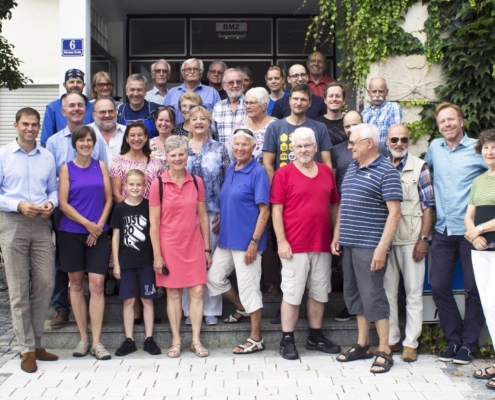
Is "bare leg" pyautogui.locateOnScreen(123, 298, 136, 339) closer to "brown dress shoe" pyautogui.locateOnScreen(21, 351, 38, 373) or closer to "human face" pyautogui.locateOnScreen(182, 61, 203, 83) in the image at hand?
"brown dress shoe" pyautogui.locateOnScreen(21, 351, 38, 373)

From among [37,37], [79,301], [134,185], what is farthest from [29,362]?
[37,37]

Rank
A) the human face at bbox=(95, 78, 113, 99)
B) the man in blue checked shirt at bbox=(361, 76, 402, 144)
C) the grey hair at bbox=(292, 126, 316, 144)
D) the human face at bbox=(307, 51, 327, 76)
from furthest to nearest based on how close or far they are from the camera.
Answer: the human face at bbox=(307, 51, 327, 76), the human face at bbox=(95, 78, 113, 99), the man in blue checked shirt at bbox=(361, 76, 402, 144), the grey hair at bbox=(292, 126, 316, 144)

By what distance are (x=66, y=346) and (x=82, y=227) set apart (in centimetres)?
118

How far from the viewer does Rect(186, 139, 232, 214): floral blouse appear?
6387mm

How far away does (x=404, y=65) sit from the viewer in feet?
24.9

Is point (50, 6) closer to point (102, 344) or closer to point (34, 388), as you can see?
point (102, 344)

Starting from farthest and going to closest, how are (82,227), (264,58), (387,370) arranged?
(264,58), (82,227), (387,370)

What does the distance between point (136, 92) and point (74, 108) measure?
37.1 inches

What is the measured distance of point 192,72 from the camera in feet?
25.5

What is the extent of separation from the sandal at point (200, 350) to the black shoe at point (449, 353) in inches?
80.0

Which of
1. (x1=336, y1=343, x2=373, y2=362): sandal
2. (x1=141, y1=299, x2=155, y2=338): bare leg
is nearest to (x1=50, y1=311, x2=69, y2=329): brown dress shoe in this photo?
(x1=141, y1=299, x2=155, y2=338): bare leg

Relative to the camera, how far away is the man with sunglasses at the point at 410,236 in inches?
235

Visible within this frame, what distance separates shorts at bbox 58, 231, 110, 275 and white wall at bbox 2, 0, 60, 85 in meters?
5.78

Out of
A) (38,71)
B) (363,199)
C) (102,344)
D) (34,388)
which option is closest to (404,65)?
(363,199)
